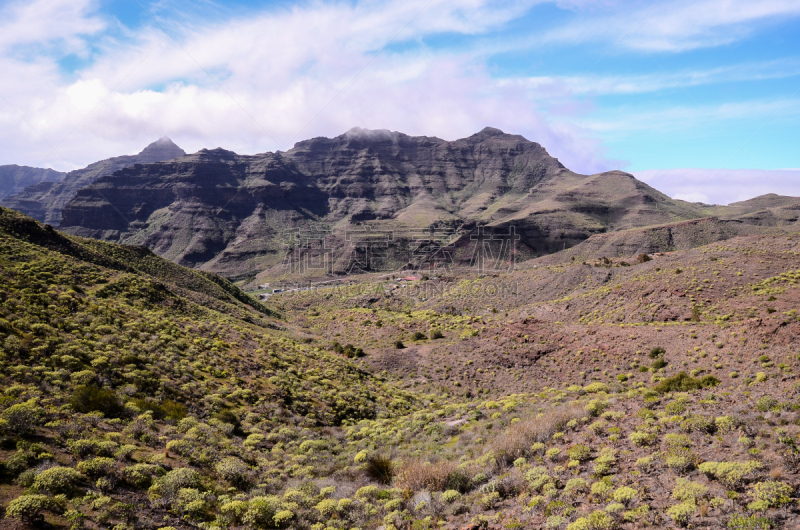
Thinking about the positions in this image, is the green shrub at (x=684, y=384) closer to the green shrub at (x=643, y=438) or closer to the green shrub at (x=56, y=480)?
the green shrub at (x=643, y=438)

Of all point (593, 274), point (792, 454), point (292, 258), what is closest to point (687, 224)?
point (593, 274)

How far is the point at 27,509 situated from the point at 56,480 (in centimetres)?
112

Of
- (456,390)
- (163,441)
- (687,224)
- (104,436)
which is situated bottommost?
(456,390)

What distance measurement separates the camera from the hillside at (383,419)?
8.79 metres

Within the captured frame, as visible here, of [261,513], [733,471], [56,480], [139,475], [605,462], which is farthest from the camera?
[605,462]

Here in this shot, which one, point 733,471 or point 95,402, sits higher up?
point 733,471

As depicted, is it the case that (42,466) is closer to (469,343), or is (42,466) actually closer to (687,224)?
(469,343)

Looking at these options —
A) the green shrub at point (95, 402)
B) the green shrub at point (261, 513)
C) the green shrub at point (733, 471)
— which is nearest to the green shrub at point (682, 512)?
the green shrub at point (733, 471)

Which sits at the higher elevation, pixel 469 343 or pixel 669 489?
pixel 669 489

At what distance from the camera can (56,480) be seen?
8602 millimetres

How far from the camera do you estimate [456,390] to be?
28812 mm

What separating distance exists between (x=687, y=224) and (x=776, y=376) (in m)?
118

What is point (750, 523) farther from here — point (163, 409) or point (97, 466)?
point (163, 409)

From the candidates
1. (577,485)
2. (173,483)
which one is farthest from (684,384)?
(173,483)
